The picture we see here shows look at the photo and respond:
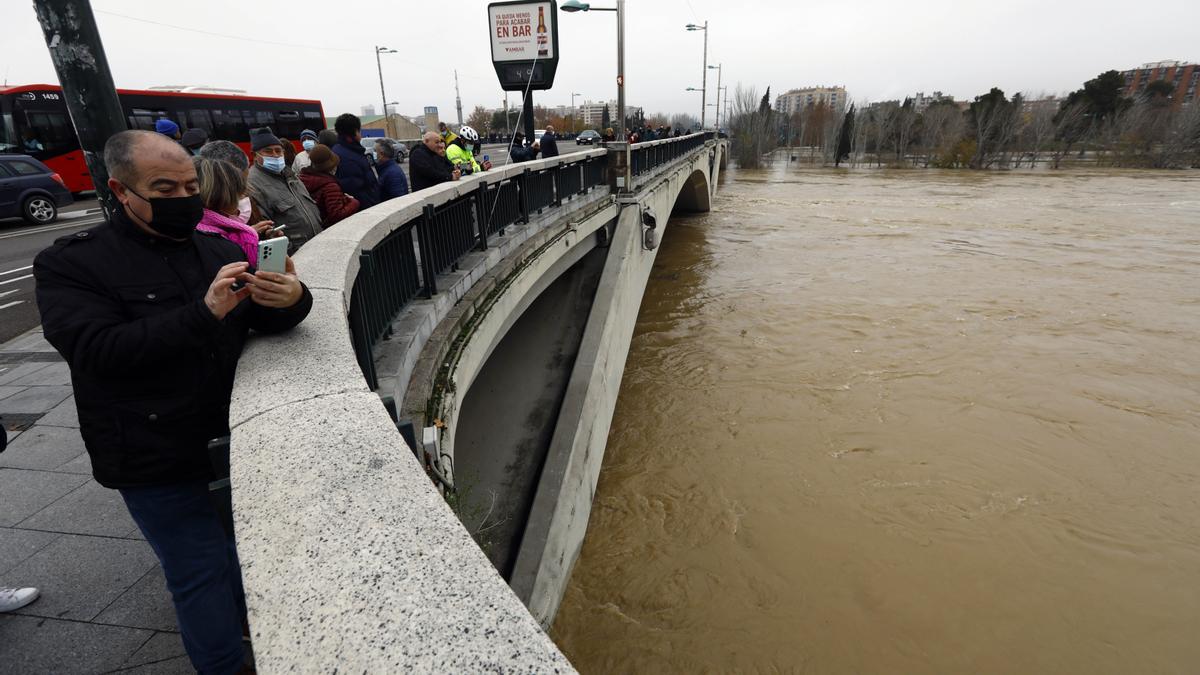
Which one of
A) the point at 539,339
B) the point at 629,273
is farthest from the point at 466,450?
the point at 629,273

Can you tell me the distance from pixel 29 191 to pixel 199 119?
22.4ft

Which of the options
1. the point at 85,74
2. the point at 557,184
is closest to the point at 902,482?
the point at 557,184

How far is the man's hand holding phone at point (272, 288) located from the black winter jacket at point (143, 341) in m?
0.08

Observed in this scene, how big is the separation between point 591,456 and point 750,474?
242cm

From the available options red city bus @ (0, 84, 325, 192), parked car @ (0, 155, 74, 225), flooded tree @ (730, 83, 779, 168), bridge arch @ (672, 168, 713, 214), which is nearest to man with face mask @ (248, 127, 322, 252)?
parked car @ (0, 155, 74, 225)

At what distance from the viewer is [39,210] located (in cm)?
1396

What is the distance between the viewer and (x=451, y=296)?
4.46m

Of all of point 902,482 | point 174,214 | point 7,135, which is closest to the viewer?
point 174,214

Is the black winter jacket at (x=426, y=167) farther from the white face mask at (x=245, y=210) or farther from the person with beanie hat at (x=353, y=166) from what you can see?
the white face mask at (x=245, y=210)

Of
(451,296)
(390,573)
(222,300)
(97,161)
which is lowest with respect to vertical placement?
(451,296)

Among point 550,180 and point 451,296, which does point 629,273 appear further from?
point 451,296

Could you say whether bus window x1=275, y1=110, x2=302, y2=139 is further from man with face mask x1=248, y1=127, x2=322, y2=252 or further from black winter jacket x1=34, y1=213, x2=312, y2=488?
black winter jacket x1=34, y1=213, x2=312, y2=488

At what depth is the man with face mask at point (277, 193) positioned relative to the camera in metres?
3.82

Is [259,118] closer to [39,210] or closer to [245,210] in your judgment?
[39,210]
